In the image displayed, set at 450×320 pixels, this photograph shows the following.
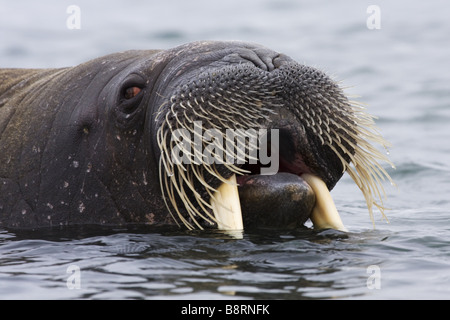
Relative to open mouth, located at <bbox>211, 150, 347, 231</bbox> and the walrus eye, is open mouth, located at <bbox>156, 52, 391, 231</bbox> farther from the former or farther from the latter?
the walrus eye

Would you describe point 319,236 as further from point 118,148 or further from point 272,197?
point 118,148

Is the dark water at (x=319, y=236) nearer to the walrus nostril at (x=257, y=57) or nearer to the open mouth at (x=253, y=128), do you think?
the open mouth at (x=253, y=128)

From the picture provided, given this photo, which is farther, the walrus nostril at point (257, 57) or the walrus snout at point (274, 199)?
the walrus nostril at point (257, 57)

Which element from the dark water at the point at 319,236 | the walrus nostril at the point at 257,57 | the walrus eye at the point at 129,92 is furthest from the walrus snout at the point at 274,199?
the walrus eye at the point at 129,92

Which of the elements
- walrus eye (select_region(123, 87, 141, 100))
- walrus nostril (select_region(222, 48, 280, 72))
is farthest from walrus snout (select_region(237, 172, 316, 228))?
walrus eye (select_region(123, 87, 141, 100))

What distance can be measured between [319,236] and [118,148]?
180 centimetres

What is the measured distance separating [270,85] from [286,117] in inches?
10.9

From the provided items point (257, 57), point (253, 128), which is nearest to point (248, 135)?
point (253, 128)

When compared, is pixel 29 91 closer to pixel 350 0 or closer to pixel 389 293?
pixel 389 293

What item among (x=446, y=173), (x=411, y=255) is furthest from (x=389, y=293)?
(x=446, y=173)

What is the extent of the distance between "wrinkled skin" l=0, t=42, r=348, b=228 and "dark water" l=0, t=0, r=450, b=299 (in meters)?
0.21

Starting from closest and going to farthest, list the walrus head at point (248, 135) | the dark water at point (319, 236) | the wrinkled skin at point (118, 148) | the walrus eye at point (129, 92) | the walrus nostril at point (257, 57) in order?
1. the dark water at point (319, 236)
2. the walrus head at point (248, 135)
3. the wrinkled skin at point (118, 148)
4. the walrus nostril at point (257, 57)
5. the walrus eye at point (129, 92)

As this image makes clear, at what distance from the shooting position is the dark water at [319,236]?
20.3 feet

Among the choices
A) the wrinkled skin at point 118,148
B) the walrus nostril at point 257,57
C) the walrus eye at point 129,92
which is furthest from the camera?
the walrus eye at point 129,92
